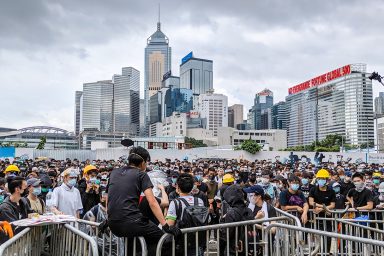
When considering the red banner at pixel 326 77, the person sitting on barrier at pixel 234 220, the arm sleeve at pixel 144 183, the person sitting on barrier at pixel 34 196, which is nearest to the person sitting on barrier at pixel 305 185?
the person sitting on barrier at pixel 234 220

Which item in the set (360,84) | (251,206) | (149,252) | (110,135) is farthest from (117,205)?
(110,135)

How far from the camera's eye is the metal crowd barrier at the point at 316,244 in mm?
3898

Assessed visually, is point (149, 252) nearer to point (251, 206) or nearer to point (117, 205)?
point (117, 205)

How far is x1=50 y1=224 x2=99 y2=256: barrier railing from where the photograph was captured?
423 cm

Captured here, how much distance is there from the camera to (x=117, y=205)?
168 inches

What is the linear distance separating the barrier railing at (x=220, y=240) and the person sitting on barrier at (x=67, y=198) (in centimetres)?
318

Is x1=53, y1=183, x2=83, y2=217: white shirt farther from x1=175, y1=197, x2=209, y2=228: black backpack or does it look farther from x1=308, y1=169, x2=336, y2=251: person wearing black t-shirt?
x1=308, y1=169, x2=336, y2=251: person wearing black t-shirt

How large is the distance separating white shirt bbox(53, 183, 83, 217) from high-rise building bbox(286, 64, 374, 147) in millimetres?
95970

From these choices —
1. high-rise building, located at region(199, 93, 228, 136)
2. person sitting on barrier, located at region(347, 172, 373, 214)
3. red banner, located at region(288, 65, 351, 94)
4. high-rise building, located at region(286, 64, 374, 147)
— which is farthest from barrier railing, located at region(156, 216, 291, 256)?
high-rise building, located at region(199, 93, 228, 136)

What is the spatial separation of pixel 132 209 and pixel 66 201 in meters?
3.54

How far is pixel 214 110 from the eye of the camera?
192 m

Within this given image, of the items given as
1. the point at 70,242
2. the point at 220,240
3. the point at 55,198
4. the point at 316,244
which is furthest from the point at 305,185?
the point at 70,242

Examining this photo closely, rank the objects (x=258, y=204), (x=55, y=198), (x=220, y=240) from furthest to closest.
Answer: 1. (x=55, y=198)
2. (x=258, y=204)
3. (x=220, y=240)

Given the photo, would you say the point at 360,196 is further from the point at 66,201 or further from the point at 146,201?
the point at 66,201
